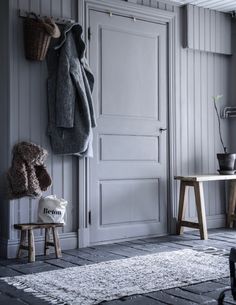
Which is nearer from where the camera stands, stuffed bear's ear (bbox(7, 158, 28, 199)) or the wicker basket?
stuffed bear's ear (bbox(7, 158, 28, 199))

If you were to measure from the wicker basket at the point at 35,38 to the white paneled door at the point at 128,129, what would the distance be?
61 cm

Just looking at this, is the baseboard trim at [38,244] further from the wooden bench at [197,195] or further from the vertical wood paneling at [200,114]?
the vertical wood paneling at [200,114]

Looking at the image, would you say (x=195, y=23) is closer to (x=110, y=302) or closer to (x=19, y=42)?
(x=19, y=42)

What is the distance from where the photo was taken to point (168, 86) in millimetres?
5250

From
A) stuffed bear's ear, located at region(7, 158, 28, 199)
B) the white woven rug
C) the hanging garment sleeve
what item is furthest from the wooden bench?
stuffed bear's ear, located at region(7, 158, 28, 199)

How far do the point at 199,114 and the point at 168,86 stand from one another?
55 centimetres

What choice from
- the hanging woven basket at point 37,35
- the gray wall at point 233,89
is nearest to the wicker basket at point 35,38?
the hanging woven basket at point 37,35

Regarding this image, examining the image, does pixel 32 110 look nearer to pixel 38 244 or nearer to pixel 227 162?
pixel 38 244

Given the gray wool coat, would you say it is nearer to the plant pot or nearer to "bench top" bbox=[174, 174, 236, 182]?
"bench top" bbox=[174, 174, 236, 182]

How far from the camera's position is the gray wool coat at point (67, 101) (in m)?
4.29

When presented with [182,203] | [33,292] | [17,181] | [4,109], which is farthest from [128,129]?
[33,292]

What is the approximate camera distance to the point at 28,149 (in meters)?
4.08

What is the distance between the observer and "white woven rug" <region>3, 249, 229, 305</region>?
2.95 m

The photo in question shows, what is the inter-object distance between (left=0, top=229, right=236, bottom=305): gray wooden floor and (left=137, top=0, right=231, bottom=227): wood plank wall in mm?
497
